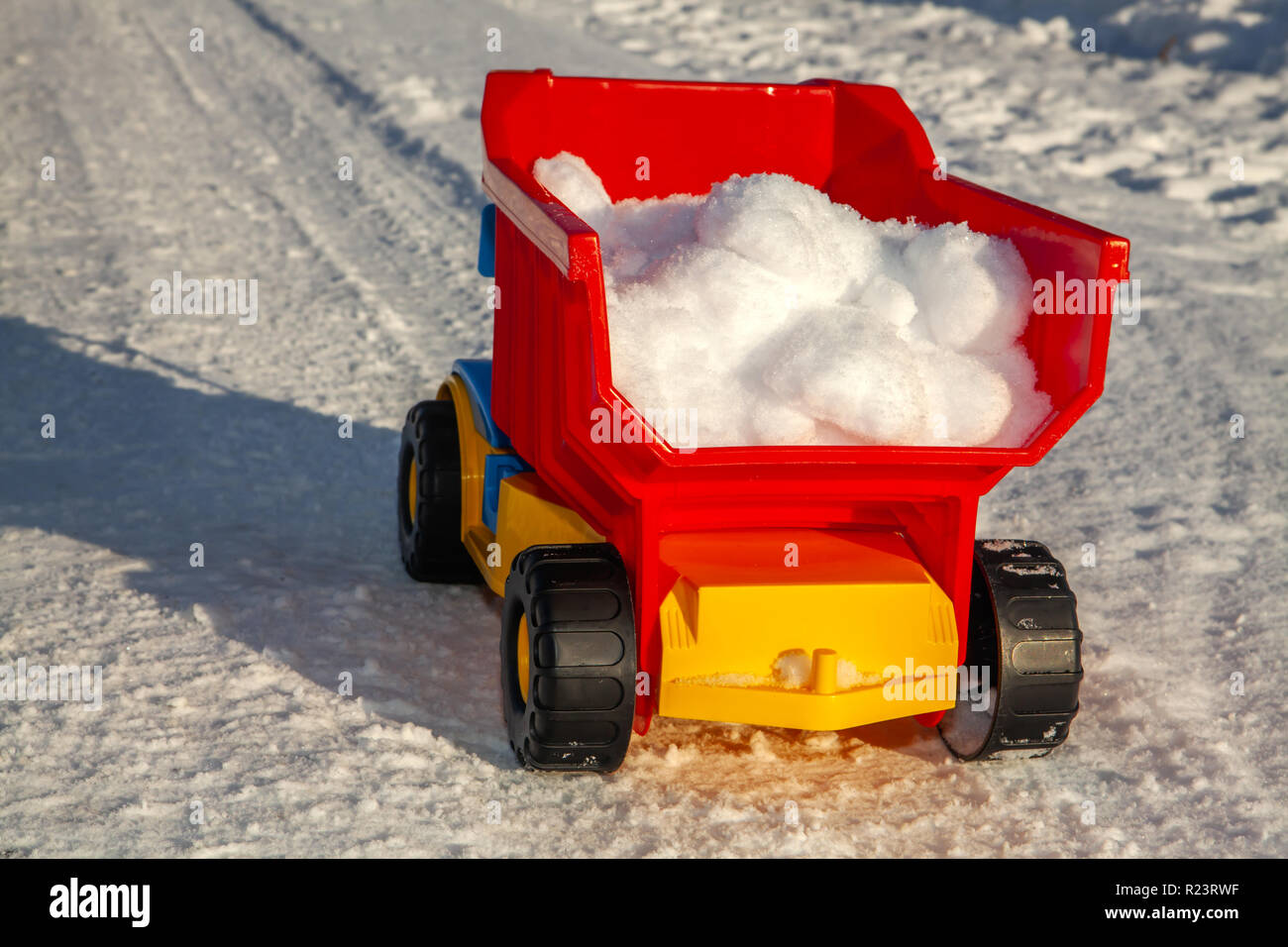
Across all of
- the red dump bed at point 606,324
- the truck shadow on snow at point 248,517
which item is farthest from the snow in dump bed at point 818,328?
the truck shadow on snow at point 248,517

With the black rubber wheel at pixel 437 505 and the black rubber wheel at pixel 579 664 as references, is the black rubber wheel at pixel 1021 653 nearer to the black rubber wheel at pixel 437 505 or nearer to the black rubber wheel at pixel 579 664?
the black rubber wheel at pixel 579 664

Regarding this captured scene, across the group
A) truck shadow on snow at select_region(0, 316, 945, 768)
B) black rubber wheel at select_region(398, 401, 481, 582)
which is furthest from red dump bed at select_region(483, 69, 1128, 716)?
truck shadow on snow at select_region(0, 316, 945, 768)

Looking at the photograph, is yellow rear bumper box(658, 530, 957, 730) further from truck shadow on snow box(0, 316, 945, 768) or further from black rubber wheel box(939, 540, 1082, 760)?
truck shadow on snow box(0, 316, 945, 768)

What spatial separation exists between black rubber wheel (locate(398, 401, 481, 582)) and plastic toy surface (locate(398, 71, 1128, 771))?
663 millimetres

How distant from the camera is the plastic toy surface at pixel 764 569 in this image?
2.69m

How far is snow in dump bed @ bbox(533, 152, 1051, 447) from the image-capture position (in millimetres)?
2787

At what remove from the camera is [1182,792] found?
293cm

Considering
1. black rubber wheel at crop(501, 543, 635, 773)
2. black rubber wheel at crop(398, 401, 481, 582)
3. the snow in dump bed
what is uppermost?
the snow in dump bed

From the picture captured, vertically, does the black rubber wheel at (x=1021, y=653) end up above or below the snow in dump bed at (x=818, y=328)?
below

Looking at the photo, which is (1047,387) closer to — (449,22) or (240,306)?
(240,306)

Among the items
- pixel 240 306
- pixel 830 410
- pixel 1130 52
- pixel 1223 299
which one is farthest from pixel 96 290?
pixel 1130 52

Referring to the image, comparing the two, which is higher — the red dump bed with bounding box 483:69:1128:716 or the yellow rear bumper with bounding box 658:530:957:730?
the red dump bed with bounding box 483:69:1128:716

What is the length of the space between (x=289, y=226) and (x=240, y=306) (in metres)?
1.16

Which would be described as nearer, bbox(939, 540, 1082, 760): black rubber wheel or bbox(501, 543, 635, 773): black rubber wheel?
bbox(501, 543, 635, 773): black rubber wheel
